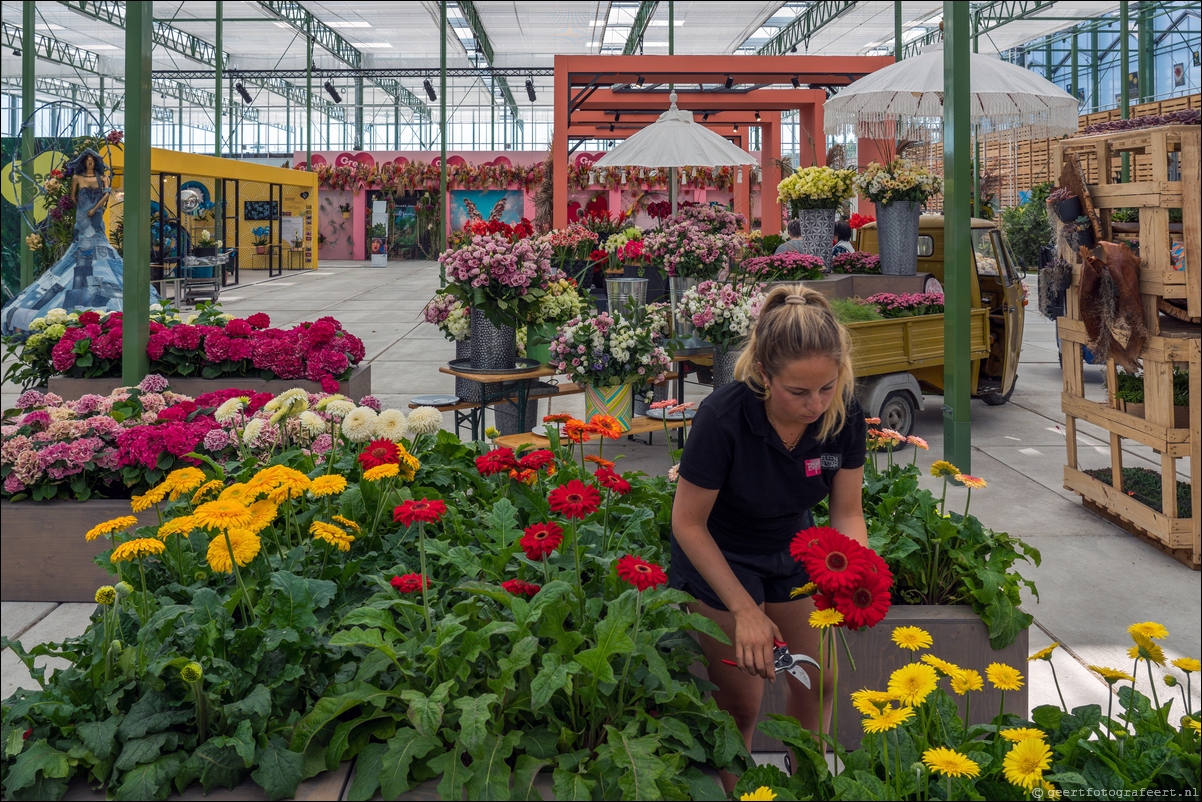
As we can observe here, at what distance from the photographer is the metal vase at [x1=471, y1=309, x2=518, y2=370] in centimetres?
548

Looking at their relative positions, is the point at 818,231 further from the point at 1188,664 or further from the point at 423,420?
the point at 1188,664

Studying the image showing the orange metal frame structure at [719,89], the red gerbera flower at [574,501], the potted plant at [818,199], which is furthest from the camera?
the orange metal frame structure at [719,89]

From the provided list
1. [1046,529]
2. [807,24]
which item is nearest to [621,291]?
[1046,529]

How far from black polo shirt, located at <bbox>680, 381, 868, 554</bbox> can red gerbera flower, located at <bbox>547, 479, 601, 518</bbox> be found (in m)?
0.22

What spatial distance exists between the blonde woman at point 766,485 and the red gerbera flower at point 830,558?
478 millimetres

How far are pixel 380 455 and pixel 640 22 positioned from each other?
22.6m

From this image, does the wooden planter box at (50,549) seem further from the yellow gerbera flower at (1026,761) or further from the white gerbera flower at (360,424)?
the yellow gerbera flower at (1026,761)

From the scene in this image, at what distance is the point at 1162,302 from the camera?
4.33 metres

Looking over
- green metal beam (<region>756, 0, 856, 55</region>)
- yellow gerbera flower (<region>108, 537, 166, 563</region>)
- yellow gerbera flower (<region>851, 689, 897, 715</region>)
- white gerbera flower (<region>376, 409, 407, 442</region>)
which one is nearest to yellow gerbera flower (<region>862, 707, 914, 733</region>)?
yellow gerbera flower (<region>851, 689, 897, 715</region>)

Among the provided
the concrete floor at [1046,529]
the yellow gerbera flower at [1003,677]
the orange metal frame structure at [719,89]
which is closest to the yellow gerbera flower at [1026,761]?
the yellow gerbera flower at [1003,677]

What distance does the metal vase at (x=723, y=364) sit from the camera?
5859 millimetres

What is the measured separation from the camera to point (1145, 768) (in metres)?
1.70

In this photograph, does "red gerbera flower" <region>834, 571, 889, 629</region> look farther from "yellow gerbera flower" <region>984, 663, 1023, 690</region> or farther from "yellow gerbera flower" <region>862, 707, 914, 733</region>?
"yellow gerbera flower" <region>984, 663, 1023, 690</region>

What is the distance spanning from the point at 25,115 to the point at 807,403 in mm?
11427
